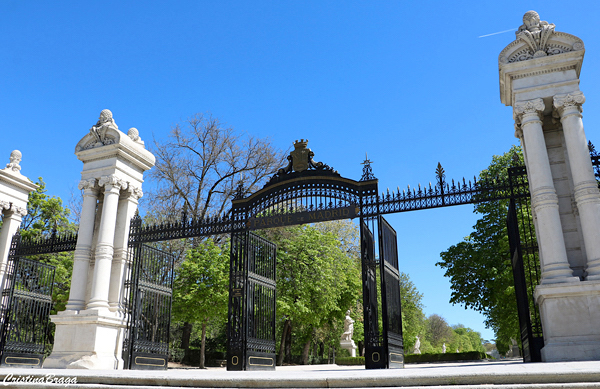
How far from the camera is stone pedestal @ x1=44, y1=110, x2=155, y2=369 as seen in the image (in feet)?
40.0

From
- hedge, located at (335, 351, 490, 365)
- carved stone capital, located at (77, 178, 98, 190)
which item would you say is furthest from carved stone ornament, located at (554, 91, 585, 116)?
hedge, located at (335, 351, 490, 365)

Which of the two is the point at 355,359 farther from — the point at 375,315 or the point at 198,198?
the point at 375,315

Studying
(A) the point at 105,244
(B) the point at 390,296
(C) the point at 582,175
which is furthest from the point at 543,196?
(A) the point at 105,244

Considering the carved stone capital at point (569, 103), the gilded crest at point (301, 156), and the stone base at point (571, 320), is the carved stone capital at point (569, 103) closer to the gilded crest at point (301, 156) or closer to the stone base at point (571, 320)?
the stone base at point (571, 320)

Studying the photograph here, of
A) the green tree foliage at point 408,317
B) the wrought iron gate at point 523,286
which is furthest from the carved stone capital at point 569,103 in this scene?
the green tree foliage at point 408,317

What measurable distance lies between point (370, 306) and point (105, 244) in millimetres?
7131

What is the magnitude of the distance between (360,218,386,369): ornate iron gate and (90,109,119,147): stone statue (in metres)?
7.66

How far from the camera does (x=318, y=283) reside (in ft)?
89.6

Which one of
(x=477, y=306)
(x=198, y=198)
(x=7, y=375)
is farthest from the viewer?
(x=198, y=198)

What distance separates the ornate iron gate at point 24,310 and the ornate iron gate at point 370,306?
→ 993 cm

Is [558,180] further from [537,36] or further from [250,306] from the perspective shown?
[250,306]

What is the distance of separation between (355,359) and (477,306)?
9785mm

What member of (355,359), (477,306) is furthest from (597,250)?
(355,359)

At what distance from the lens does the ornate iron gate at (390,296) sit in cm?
1082
